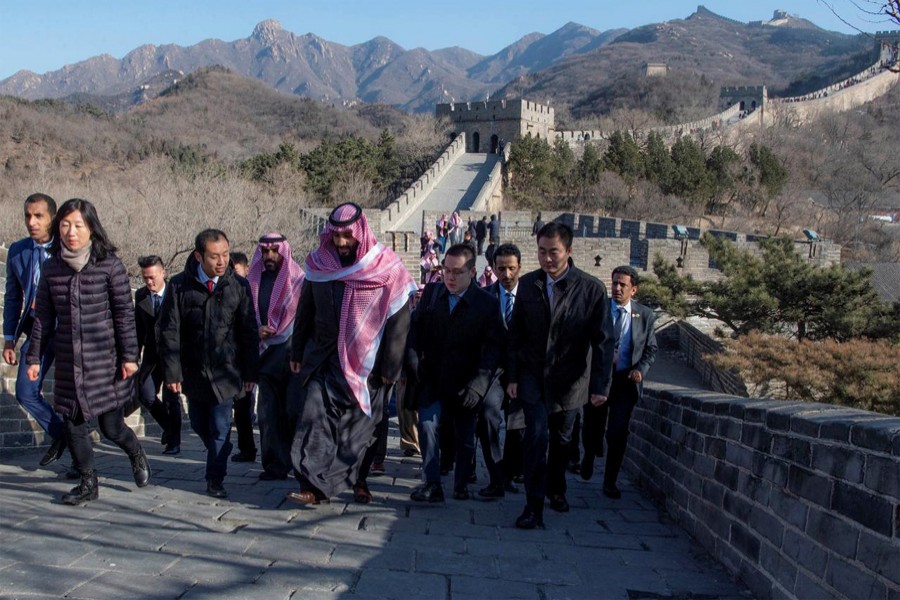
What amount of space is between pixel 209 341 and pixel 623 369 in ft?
9.42

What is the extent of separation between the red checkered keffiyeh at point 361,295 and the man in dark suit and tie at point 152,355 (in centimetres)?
190

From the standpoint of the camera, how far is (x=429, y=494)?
5.10 metres

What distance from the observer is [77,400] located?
445cm

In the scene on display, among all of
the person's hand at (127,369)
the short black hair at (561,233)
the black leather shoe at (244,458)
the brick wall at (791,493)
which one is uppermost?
the short black hair at (561,233)

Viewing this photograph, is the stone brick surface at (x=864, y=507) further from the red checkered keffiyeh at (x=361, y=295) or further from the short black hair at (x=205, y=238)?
the short black hair at (x=205, y=238)

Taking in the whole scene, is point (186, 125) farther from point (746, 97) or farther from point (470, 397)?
point (470, 397)

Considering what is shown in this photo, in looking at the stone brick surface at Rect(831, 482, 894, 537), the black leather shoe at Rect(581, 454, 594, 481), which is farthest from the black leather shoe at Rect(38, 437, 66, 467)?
the stone brick surface at Rect(831, 482, 894, 537)

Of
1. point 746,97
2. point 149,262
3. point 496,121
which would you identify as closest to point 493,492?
point 149,262

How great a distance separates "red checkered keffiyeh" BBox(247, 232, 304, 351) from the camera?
5.82 metres

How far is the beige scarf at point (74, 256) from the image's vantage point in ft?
14.5

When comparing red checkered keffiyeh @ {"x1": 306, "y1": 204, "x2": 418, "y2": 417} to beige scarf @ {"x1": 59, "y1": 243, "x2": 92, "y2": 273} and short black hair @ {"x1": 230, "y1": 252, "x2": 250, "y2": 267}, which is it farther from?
short black hair @ {"x1": 230, "y1": 252, "x2": 250, "y2": 267}

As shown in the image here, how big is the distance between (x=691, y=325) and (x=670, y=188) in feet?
80.8

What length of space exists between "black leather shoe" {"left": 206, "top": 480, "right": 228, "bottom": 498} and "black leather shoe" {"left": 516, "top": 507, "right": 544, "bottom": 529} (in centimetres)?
177

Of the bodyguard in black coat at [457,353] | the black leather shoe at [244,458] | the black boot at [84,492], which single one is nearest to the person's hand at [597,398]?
the bodyguard in black coat at [457,353]
